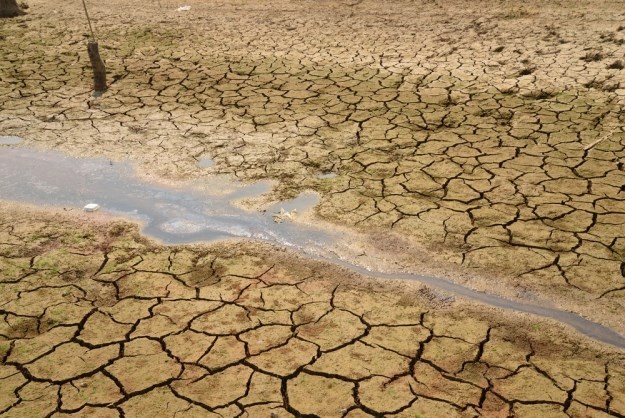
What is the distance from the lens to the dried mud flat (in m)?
2.56

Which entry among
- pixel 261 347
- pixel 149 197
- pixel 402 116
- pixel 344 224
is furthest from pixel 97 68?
pixel 261 347

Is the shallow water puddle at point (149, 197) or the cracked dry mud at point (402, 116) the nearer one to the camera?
the cracked dry mud at point (402, 116)

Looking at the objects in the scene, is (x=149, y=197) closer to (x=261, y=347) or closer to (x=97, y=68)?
(x=261, y=347)

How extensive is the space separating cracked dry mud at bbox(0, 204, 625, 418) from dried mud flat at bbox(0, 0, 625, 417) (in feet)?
0.04

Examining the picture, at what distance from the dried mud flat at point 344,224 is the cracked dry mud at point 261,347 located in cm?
1

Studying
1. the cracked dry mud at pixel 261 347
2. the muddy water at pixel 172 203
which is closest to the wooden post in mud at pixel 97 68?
the muddy water at pixel 172 203

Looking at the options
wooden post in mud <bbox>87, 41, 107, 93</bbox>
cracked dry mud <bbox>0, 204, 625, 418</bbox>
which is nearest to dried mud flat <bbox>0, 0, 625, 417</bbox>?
cracked dry mud <bbox>0, 204, 625, 418</bbox>

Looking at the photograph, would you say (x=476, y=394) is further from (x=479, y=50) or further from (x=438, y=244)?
(x=479, y=50)

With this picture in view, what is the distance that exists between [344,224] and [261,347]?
136 centimetres

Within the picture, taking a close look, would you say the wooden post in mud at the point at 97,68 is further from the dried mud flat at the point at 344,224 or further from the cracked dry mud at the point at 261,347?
the cracked dry mud at the point at 261,347

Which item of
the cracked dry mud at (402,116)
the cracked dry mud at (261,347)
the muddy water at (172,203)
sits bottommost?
the cracked dry mud at (261,347)

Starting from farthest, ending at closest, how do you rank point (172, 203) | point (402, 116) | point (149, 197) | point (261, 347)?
point (402, 116), point (149, 197), point (172, 203), point (261, 347)

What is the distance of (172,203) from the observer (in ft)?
14.1

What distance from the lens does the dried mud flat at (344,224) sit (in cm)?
256
